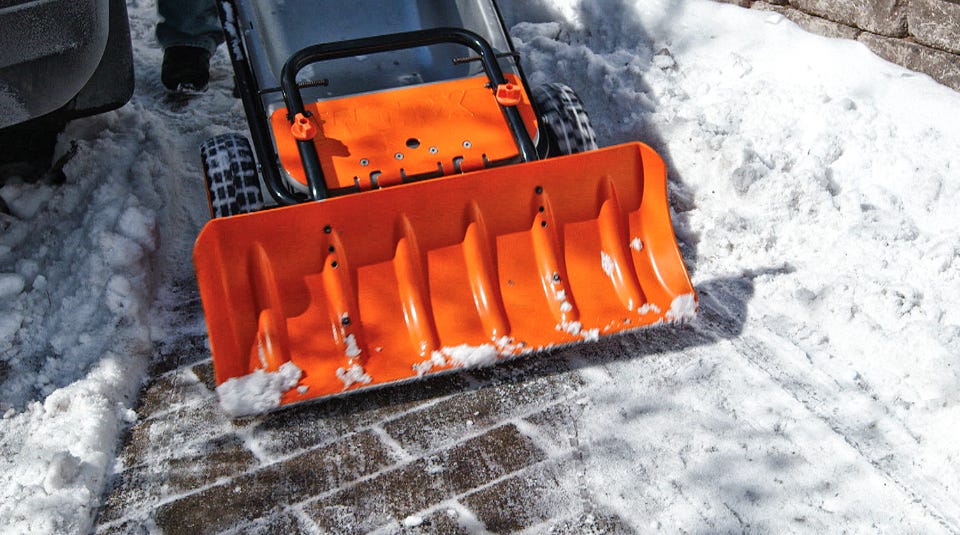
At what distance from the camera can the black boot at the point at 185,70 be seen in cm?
511

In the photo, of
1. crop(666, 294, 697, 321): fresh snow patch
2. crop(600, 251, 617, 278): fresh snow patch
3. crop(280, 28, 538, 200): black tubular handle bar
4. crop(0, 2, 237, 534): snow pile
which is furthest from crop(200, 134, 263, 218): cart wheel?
crop(666, 294, 697, 321): fresh snow patch

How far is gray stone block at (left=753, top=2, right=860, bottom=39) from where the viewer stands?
4.51 metres

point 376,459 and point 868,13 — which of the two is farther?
point 868,13

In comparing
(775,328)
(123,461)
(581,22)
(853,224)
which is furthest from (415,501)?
(581,22)

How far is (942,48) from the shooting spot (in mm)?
4047

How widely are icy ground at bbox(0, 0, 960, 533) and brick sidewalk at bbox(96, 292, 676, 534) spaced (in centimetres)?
10

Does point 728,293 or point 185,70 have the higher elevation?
point 185,70

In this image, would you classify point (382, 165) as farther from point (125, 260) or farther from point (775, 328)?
point (775, 328)

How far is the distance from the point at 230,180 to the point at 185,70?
2.06 m

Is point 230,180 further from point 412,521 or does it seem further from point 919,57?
point 919,57

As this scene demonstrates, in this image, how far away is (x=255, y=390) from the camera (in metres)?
2.83

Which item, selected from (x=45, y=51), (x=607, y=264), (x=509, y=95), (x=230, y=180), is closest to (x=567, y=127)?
(x=509, y=95)

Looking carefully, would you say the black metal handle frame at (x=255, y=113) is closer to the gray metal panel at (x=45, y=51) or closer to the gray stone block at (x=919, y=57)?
the gray metal panel at (x=45, y=51)

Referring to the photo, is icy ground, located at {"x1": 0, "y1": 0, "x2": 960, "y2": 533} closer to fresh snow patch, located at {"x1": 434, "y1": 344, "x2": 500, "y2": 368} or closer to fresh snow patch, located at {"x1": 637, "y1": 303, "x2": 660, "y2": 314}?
fresh snow patch, located at {"x1": 637, "y1": 303, "x2": 660, "y2": 314}
